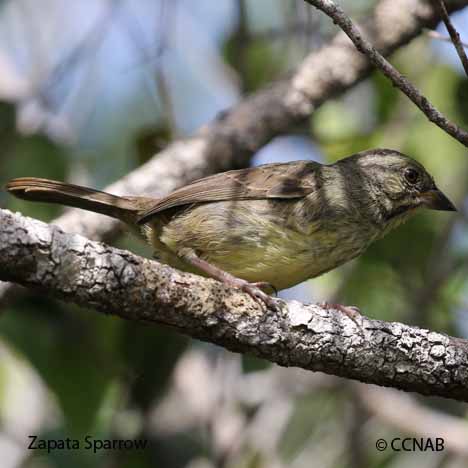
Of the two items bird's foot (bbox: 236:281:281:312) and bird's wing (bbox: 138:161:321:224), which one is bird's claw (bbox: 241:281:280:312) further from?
bird's wing (bbox: 138:161:321:224)

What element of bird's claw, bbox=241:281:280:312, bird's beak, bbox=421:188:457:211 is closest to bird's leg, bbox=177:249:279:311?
bird's claw, bbox=241:281:280:312

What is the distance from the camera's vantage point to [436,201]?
501 cm

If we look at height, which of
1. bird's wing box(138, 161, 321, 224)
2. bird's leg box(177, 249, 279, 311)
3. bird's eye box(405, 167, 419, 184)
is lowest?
bird's leg box(177, 249, 279, 311)

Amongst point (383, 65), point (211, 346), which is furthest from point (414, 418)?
point (383, 65)

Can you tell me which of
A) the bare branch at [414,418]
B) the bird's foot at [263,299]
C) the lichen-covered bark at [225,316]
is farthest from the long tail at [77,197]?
the bare branch at [414,418]

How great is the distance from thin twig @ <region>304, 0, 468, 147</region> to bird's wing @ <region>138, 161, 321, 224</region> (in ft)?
4.55

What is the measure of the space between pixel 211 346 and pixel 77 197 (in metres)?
2.21

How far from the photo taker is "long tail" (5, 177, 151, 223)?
430 cm

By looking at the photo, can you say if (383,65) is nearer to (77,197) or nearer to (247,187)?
(247,187)

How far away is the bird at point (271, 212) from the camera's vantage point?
4.40 meters

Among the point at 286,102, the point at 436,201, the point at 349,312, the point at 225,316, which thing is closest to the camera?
the point at 225,316

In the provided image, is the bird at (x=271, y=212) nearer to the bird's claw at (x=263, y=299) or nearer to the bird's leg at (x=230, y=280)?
the bird's leg at (x=230, y=280)

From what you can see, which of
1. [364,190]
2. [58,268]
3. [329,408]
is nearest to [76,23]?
[364,190]

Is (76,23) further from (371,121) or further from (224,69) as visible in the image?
(371,121)
